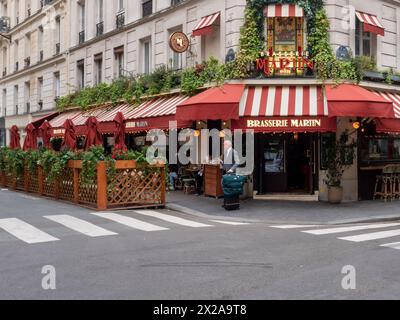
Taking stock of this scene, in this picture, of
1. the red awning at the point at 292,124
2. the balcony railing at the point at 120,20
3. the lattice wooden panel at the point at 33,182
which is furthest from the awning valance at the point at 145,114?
the balcony railing at the point at 120,20

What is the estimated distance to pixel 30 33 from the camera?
31141 millimetres

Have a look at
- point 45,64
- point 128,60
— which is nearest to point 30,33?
point 45,64

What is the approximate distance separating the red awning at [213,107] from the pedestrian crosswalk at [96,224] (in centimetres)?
281

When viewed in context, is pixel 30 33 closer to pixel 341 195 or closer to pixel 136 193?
pixel 136 193

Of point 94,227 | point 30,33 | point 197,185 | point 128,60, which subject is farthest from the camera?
point 30,33

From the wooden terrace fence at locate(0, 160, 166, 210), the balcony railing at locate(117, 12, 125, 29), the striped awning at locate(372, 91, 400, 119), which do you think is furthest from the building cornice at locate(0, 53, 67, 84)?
the striped awning at locate(372, 91, 400, 119)

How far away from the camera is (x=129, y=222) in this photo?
1081 centimetres

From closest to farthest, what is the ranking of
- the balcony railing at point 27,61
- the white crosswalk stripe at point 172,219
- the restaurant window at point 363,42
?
the white crosswalk stripe at point 172,219
the restaurant window at point 363,42
the balcony railing at point 27,61

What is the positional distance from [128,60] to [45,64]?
9.76 m

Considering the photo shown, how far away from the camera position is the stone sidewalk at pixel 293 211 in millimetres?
11727

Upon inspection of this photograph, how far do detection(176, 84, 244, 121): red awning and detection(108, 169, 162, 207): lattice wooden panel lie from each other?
1.83m

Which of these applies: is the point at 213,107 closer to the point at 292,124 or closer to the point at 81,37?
the point at 292,124

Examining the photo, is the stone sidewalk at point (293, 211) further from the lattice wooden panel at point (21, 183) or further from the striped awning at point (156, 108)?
the lattice wooden panel at point (21, 183)
